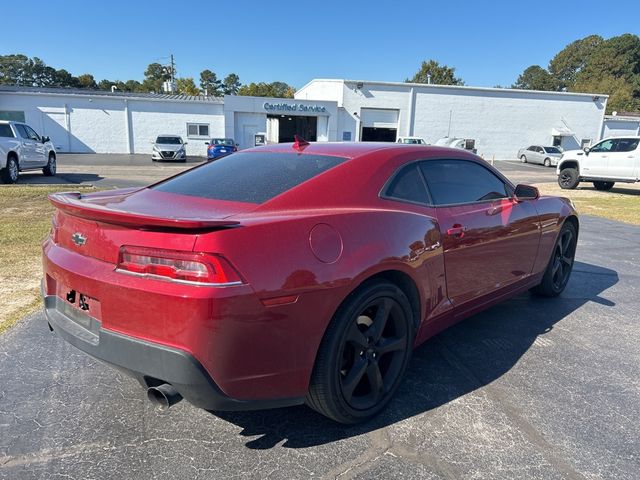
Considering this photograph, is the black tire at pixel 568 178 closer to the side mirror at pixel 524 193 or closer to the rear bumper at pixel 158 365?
the side mirror at pixel 524 193

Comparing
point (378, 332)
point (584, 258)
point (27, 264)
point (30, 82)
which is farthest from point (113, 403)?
point (30, 82)

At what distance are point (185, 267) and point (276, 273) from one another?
15.2 inches

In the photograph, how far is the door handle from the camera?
3.00 m

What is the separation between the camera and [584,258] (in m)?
6.53

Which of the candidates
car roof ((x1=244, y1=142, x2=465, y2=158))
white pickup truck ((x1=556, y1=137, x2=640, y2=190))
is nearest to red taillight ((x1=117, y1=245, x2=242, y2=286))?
car roof ((x1=244, y1=142, x2=465, y2=158))

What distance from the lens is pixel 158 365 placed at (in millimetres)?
1955

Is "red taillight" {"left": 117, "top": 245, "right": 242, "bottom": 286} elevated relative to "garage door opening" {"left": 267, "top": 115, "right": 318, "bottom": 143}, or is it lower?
lower

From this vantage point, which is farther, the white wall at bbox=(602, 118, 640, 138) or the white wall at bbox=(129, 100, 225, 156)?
the white wall at bbox=(602, 118, 640, 138)

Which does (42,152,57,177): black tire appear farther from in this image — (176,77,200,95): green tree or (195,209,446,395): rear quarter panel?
(176,77,200,95): green tree

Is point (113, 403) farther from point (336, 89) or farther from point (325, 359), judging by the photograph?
point (336, 89)

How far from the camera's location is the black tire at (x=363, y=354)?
2.26m

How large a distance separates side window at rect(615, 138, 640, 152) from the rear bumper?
55.3 feet

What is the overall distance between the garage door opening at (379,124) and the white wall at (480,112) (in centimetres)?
37

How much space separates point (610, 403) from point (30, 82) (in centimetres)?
11010
